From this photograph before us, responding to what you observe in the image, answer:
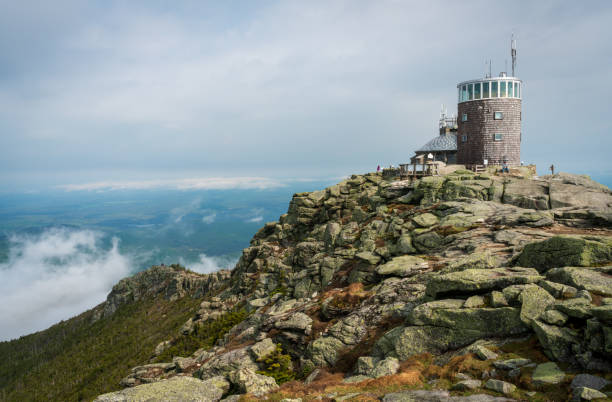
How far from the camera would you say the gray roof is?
80.4m

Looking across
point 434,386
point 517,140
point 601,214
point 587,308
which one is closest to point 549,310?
point 587,308

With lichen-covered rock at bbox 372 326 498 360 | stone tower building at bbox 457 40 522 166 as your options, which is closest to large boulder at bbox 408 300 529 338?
lichen-covered rock at bbox 372 326 498 360

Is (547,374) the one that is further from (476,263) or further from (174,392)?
(174,392)

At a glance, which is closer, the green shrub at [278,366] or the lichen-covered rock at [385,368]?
the lichen-covered rock at [385,368]

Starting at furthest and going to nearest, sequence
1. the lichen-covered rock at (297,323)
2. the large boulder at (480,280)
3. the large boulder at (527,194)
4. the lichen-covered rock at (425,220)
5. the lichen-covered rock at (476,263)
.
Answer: the large boulder at (527,194) → the lichen-covered rock at (425,220) → the lichen-covered rock at (297,323) → the lichen-covered rock at (476,263) → the large boulder at (480,280)

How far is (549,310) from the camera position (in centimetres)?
1464

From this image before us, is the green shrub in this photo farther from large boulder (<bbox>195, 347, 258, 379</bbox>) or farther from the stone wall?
the stone wall

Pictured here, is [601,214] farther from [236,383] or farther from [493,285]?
[236,383]

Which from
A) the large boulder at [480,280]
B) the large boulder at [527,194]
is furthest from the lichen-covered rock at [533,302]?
the large boulder at [527,194]

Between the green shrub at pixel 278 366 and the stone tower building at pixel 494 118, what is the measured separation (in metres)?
60.7

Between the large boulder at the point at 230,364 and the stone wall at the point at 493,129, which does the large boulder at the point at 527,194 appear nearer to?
the stone wall at the point at 493,129

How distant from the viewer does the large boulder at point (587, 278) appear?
1555 cm

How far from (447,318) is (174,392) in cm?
1486

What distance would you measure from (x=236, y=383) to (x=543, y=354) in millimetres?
15705
